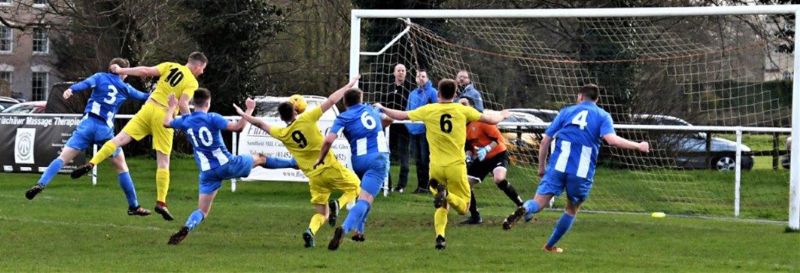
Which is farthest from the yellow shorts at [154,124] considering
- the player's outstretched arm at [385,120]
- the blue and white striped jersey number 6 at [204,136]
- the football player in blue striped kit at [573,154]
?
the football player in blue striped kit at [573,154]

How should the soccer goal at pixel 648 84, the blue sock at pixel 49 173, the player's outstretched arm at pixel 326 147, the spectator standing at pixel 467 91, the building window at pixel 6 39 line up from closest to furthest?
1. the player's outstretched arm at pixel 326 147
2. the blue sock at pixel 49 173
3. the spectator standing at pixel 467 91
4. the soccer goal at pixel 648 84
5. the building window at pixel 6 39

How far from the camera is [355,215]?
→ 13484mm

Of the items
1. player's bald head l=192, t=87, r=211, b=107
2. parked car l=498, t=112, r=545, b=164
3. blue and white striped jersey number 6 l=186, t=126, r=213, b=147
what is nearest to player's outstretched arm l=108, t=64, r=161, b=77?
player's bald head l=192, t=87, r=211, b=107

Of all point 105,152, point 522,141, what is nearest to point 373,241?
point 105,152

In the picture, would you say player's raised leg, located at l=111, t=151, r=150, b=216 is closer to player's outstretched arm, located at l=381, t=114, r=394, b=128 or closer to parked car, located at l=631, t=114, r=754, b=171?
player's outstretched arm, located at l=381, t=114, r=394, b=128

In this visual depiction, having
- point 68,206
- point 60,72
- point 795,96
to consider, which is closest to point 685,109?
point 795,96

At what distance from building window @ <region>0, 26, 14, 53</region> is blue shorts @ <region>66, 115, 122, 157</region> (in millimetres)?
53095

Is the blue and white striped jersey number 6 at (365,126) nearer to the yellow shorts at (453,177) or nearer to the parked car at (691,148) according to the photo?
the yellow shorts at (453,177)

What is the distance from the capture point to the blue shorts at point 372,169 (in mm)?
13625

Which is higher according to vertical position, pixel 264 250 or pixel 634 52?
pixel 634 52

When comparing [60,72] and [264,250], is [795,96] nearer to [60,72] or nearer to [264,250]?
[264,250]

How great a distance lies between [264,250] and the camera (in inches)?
532

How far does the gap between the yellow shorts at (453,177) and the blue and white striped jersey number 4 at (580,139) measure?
98cm

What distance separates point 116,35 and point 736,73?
20.2 m
